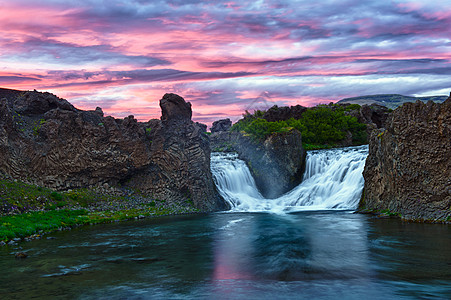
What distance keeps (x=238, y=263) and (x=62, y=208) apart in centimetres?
2331

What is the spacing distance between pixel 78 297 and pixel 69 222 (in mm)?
20395

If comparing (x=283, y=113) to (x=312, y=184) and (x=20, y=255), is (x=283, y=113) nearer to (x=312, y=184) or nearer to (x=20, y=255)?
(x=312, y=184)

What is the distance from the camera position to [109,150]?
155 feet

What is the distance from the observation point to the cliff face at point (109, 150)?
42406mm

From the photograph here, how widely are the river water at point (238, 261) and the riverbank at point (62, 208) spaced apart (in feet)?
6.02

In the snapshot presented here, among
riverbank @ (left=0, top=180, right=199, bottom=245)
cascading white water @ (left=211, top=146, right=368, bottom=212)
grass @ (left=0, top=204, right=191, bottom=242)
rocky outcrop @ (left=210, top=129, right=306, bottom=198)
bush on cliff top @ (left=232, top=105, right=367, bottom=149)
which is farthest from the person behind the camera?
bush on cliff top @ (left=232, top=105, right=367, bottom=149)

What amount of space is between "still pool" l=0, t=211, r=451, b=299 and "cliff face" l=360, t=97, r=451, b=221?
6.62ft

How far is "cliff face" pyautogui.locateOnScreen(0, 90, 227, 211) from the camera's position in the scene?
1670 inches

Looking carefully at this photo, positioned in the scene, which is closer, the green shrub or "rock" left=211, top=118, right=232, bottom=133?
the green shrub

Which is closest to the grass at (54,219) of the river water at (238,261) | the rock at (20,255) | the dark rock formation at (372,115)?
the river water at (238,261)

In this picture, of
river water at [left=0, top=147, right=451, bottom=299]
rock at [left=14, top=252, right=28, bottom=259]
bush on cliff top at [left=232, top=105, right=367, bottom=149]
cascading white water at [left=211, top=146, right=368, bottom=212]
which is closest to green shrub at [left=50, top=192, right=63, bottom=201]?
river water at [left=0, top=147, right=451, bottom=299]

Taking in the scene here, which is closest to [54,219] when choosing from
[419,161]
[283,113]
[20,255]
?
[20,255]

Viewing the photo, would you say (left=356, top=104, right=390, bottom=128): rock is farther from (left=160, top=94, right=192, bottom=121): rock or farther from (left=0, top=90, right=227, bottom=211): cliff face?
(left=160, top=94, right=192, bottom=121): rock

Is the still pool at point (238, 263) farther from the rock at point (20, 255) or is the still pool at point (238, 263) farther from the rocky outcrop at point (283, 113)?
the rocky outcrop at point (283, 113)
